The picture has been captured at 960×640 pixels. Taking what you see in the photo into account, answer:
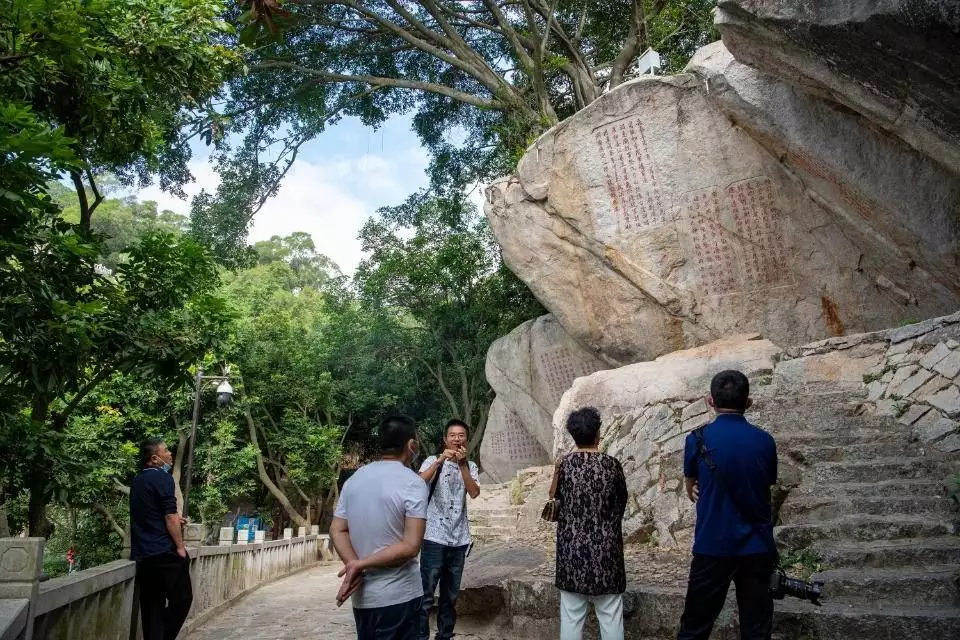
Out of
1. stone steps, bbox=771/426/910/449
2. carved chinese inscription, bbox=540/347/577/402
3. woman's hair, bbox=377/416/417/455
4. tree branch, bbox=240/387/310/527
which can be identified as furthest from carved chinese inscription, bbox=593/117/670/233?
tree branch, bbox=240/387/310/527

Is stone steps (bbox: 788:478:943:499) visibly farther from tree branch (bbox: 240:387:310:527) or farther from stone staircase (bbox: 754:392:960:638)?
tree branch (bbox: 240:387:310:527)

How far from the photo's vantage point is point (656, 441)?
21.2ft

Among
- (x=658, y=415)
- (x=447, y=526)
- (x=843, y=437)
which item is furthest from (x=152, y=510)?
(x=843, y=437)

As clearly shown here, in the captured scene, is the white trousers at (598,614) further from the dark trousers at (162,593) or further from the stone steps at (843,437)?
the stone steps at (843,437)

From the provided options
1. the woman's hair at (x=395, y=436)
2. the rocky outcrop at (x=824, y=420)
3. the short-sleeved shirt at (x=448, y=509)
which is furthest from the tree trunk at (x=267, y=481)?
the woman's hair at (x=395, y=436)

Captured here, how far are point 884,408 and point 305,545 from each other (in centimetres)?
1274

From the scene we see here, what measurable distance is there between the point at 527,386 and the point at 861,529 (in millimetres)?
8810

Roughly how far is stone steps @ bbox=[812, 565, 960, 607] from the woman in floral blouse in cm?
127

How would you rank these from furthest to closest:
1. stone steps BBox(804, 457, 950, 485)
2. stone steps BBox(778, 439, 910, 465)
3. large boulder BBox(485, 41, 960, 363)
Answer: large boulder BBox(485, 41, 960, 363) < stone steps BBox(778, 439, 910, 465) < stone steps BBox(804, 457, 950, 485)

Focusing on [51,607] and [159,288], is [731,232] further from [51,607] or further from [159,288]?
[51,607]

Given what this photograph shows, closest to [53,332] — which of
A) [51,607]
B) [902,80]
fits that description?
[51,607]

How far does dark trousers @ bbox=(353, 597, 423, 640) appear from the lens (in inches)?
107

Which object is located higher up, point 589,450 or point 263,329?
point 263,329

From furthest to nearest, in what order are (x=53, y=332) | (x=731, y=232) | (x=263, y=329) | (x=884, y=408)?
(x=263, y=329)
(x=731, y=232)
(x=884, y=408)
(x=53, y=332)
